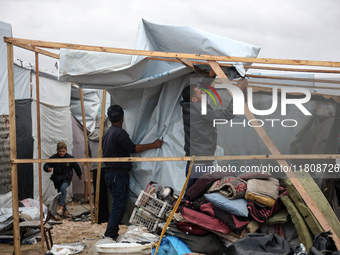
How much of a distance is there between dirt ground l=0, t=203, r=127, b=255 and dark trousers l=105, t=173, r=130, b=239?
19.2 inches

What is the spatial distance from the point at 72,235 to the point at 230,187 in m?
3.58

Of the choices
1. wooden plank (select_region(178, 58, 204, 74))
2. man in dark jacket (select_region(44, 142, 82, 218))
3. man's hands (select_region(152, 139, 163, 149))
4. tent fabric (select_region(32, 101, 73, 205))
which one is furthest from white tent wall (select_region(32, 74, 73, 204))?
wooden plank (select_region(178, 58, 204, 74))

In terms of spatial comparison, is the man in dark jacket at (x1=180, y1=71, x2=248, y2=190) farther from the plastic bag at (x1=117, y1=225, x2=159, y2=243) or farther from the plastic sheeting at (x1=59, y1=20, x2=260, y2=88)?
the plastic bag at (x1=117, y1=225, x2=159, y2=243)

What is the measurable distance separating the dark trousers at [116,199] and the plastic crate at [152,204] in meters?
0.26

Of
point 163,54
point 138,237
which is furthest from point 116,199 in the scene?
point 163,54

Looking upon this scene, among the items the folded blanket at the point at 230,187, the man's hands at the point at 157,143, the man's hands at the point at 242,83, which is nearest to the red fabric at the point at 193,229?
the folded blanket at the point at 230,187

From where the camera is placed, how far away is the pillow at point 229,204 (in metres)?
4.91

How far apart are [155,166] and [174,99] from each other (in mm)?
1131

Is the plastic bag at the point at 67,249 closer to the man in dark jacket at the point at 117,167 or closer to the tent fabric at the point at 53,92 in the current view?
the man in dark jacket at the point at 117,167

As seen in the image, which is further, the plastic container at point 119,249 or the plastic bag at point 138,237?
the plastic bag at point 138,237

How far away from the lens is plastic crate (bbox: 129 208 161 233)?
609 cm

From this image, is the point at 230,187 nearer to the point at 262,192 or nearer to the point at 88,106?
the point at 262,192

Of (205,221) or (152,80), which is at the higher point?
(152,80)

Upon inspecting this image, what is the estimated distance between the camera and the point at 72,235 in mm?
7477
